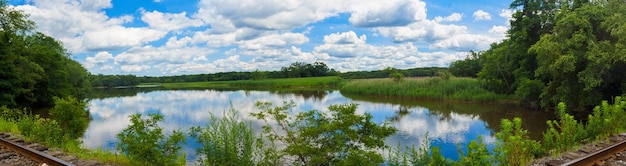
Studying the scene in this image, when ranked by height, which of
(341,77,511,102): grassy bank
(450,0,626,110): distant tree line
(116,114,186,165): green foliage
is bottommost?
(341,77,511,102): grassy bank

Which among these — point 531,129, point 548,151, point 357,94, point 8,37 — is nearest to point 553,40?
point 531,129

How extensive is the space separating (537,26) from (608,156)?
20932 mm

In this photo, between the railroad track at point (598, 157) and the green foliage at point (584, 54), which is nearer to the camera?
the railroad track at point (598, 157)

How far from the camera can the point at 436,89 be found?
3297cm

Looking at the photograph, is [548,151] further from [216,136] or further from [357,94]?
[357,94]

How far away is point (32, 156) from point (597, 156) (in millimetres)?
9472

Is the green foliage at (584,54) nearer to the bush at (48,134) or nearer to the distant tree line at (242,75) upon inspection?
the bush at (48,134)

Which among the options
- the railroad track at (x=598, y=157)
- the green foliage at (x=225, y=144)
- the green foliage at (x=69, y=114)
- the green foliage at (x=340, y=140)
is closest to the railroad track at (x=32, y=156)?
the green foliage at (x=69, y=114)

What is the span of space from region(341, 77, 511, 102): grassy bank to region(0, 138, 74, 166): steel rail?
28.3 meters

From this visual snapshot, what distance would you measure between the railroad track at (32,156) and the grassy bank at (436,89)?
27964 mm

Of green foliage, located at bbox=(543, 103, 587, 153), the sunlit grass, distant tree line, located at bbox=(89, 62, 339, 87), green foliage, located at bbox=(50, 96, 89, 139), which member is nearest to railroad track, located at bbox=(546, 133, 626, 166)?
green foliage, located at bbox=(543, 103, 587, 153)

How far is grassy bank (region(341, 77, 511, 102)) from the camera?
29.7m

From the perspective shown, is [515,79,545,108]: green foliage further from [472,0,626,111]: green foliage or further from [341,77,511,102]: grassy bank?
[341,77,511,102]: grassy bank

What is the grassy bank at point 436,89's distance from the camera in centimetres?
2972
